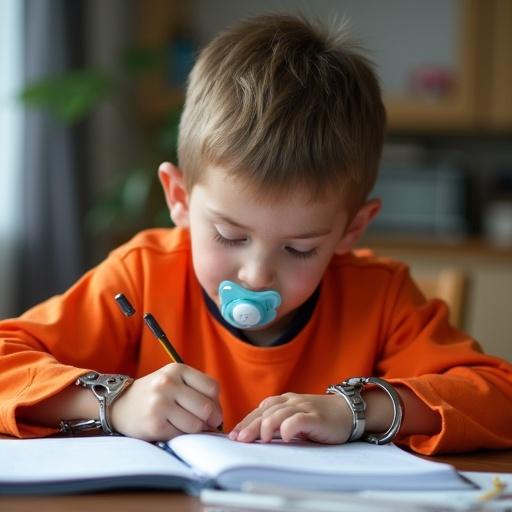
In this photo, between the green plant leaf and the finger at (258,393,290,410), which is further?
the green plant leaf

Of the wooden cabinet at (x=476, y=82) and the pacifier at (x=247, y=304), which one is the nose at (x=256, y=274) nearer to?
the pacifier at (x=247, y=304)

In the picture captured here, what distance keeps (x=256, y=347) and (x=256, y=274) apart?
18cm

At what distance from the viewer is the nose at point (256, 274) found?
3.48 ft

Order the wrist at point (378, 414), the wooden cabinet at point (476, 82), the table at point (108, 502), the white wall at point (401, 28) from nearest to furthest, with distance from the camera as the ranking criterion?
the table at point (108, 502) → the wrist at point (378, 414) → the wooden cabinet at point (476, 82) → the white wall at point (401, 28)

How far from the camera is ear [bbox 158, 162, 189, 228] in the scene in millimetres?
1233

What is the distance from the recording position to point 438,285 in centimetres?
162

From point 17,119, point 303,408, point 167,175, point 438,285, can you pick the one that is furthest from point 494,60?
point 303,408

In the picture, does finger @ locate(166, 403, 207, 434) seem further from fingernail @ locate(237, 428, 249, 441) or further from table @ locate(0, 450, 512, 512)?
table @ locate(0, 450, 512, 512)

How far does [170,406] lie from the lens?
92 cm

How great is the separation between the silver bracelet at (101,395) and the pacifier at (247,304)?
0.53 feet

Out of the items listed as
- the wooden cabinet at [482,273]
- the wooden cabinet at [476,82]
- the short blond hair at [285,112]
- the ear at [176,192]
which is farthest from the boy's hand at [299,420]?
the wooden cabinet at [476,82]

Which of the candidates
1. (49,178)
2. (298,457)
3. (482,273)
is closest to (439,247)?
(482,273)

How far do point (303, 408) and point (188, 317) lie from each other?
353 millimetres

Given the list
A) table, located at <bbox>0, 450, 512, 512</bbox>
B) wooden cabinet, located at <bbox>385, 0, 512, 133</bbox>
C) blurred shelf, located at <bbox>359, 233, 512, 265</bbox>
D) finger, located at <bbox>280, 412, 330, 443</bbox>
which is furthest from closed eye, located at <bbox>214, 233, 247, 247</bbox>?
wooden cabinet, located at <bbox>385, 0, 512, 133</bbox>
